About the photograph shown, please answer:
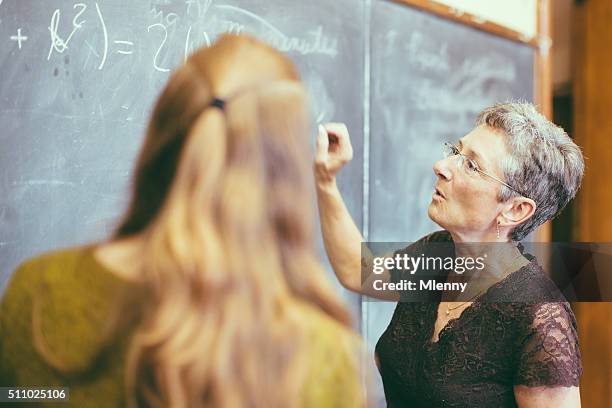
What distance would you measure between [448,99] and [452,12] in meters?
0.22

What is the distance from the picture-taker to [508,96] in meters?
1.86

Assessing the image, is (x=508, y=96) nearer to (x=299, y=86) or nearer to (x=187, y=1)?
(x=299, y=86)

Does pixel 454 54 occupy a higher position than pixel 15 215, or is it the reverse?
pixel 454 54

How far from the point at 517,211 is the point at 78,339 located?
96 cm

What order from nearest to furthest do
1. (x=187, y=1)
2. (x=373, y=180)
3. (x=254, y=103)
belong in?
(x=254, y=103) < (x=187, y=1) < (x=373, y=180)

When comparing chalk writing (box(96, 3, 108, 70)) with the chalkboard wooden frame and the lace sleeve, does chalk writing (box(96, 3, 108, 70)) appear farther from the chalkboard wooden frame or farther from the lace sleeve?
the lace sleeve

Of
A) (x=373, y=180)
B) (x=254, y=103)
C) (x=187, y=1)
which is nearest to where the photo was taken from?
(x=254, y=103)

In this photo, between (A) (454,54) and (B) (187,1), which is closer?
(B) (187,1)

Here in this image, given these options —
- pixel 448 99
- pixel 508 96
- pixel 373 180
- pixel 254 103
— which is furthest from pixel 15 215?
pixel 508 96

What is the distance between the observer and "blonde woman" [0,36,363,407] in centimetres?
141

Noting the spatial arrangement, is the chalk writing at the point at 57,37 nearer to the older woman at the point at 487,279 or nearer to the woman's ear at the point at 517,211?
the older woman at the point at 487,279

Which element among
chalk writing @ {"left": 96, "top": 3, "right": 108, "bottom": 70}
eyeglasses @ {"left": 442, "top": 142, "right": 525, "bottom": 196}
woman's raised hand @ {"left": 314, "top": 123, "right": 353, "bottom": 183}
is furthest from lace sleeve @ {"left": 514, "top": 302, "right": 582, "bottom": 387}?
chalk writing @ {"left": 96, "top": 3, "right": 108, "bottom": 70}

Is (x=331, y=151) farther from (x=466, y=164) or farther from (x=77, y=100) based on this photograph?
(x=77, y=100)

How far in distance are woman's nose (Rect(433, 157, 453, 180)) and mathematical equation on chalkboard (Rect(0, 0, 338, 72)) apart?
1.32 feet
